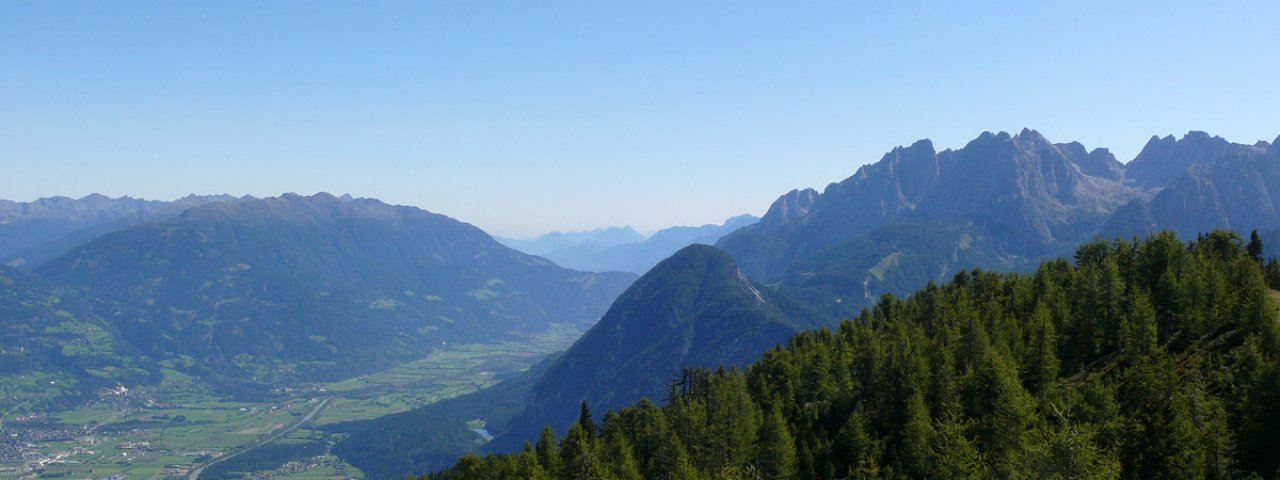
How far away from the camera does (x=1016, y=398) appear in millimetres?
89500

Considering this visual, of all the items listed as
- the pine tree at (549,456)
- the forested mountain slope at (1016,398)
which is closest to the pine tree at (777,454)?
the forested mountain slope at (1016,398)

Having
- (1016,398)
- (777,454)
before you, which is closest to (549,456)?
(777,454)

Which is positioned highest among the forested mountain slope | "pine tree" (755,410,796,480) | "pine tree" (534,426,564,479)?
the forested mountain slope

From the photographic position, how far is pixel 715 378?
527 feet

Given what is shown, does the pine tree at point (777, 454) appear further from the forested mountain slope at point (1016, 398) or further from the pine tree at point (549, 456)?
the pine tree at point (549, 456)

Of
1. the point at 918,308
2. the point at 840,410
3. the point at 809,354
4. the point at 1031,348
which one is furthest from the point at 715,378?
the point at 1031,348

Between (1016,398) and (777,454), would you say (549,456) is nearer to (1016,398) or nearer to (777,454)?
(777,454)

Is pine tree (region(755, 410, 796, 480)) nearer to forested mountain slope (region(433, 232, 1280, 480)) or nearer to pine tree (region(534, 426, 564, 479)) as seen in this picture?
forested mountain slope (region(433, 232, 1280, 480))

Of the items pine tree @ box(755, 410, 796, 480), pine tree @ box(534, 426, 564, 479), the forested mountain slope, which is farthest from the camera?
pine tree @ box(534, 426, 564, 479)

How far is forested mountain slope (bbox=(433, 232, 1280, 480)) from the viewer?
79438 mm

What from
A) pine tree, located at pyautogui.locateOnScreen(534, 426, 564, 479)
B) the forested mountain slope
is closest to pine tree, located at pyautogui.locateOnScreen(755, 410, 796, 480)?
the forested mountain slope

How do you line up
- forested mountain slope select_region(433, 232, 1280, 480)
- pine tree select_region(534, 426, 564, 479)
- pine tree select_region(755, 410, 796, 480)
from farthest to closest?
pine tree select_region(534, 426, 564, 479) → pine tree select_region(755, 410, 796, 480) → forested mountain slope select_region(433, 232, 1280, 480)

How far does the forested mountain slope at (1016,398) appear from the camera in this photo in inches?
3127

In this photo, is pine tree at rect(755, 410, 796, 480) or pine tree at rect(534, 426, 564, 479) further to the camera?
pine tree at rect(534, 426, 564, 479)
